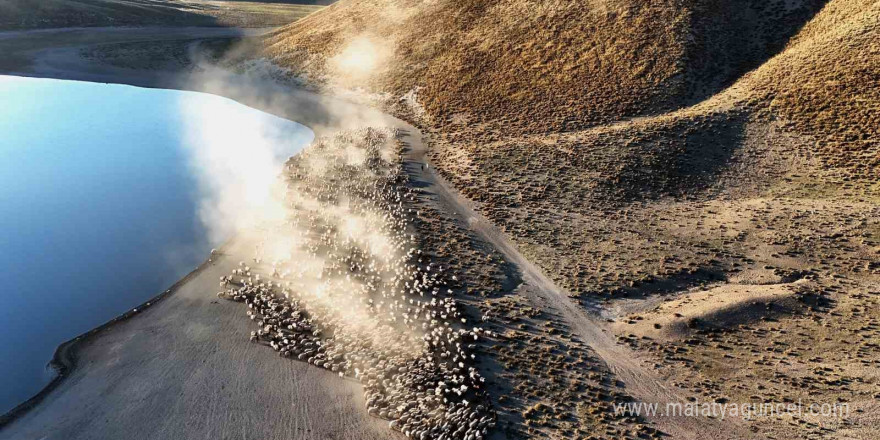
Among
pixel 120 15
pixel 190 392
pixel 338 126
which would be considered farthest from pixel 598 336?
pixel 120 15

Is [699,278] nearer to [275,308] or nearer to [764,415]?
[764,415]

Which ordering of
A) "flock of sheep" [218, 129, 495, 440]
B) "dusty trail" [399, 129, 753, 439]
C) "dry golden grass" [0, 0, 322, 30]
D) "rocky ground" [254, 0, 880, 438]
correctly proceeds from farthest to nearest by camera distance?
"dry golden grass" [0, 0, 322, 30] < "rocky ground" [254, 0, 880, 438] < "flock of sheep" [218, 129, 495, 440] < "dusty trail" [399, 129, 753, 439]

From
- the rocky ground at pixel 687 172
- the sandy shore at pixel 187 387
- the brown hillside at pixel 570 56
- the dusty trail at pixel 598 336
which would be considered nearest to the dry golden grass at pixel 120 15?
the brown hillside at pixel 570 56

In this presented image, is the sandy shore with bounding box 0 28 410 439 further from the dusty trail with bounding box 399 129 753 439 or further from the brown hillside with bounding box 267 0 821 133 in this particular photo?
the brown hillside with bounding box 267 0 821 133

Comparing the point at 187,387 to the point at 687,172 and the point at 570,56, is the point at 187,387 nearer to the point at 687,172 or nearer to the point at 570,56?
the point at 687,172

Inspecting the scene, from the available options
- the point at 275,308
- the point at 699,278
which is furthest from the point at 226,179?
the point at 699,278

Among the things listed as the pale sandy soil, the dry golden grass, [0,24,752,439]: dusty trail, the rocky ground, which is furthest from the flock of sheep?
the dry golden grass
